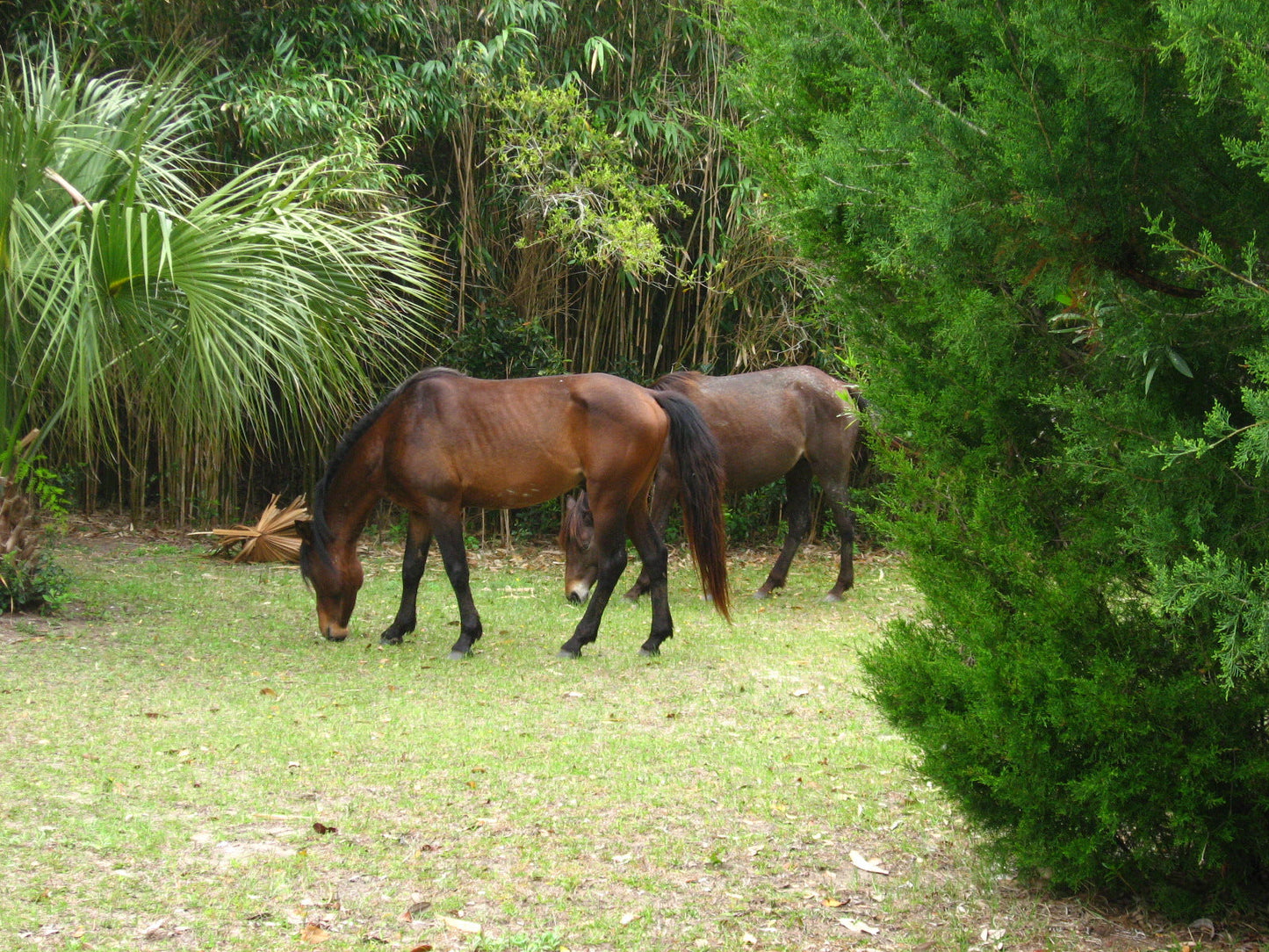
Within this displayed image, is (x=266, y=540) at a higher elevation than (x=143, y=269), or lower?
lower

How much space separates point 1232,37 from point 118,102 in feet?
21.1

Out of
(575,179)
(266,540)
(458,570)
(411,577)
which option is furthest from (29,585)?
(575,179)

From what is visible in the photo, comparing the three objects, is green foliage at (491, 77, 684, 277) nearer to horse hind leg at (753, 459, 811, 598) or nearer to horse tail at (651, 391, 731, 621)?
horse hind leg at (753, 459, 811, 598)

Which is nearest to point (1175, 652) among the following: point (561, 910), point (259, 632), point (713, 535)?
point (561, 910)

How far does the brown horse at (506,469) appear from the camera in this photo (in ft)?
21.2

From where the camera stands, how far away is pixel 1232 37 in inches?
76.9

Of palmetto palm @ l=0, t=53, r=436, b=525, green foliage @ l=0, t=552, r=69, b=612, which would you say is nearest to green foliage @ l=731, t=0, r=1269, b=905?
palmetto palm @ l=0, t=53, r=436, b=525

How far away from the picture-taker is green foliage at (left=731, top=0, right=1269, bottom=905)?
2309 millimetres

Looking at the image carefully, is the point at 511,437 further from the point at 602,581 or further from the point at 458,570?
the point at 602,581

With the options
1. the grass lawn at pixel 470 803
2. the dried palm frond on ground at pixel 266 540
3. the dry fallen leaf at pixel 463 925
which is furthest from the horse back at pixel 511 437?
the dry fallen leaf at pixel 463 925

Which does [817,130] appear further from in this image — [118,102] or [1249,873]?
[118,102]

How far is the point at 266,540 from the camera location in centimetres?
959

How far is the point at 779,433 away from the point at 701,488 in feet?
8.27

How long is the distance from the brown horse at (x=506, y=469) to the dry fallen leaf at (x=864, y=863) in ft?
9.90
